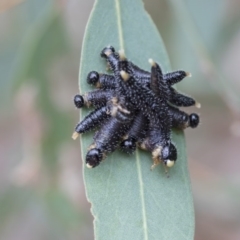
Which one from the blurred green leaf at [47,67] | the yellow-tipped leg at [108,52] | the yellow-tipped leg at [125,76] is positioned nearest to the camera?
the yellow-tipped leg at [125,76]

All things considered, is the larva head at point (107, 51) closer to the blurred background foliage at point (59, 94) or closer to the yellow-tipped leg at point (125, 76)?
the yellow-tipped leg at point (125, 76)

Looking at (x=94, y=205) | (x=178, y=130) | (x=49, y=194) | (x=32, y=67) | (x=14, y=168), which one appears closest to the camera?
(x=94, y=205)

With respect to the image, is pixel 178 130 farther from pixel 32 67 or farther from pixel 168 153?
pixel 32 67

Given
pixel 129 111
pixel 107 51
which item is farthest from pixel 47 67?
pixel 129 111

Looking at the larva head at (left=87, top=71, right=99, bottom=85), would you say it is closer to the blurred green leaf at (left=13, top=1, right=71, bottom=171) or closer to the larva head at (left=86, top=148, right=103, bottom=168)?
the larva head at (left=86, top=148, right=103, bottom=168)

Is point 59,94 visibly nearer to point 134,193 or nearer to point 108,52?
point 108,52

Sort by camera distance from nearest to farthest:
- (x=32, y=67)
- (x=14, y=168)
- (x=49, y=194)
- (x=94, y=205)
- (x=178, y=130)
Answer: (x=94, y=205)
(x=178, y=130)
(x=32, y=67)
(x=49, y=194)
(x=14, y=168)

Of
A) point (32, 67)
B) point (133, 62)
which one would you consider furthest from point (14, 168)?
point (133, 62)

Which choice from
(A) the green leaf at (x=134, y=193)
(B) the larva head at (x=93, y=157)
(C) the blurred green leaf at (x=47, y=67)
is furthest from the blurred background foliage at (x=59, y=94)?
(B) the larva head at (x=93, y=157)
